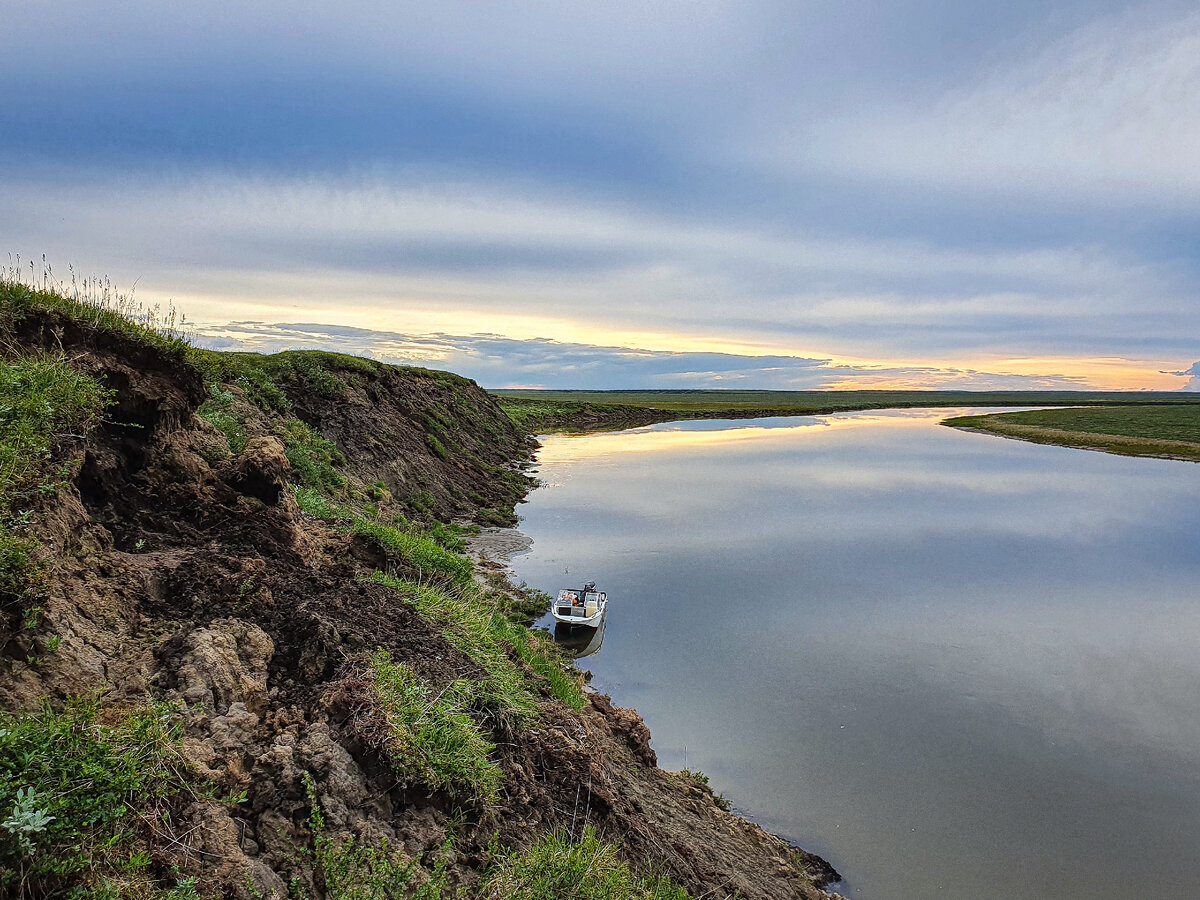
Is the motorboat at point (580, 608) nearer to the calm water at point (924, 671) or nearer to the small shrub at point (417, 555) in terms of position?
the calm water at point (924, 671)

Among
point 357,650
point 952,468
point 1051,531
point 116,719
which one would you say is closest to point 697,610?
point 357,650

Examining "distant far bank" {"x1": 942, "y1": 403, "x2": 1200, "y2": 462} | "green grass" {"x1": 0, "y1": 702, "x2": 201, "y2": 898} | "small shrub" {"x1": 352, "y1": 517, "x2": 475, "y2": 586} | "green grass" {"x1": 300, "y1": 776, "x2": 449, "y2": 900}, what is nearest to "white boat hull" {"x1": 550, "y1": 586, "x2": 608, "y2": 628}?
"small shrub" {"x1": 352, "y1": 517, "x2": 475, "y2": 586}

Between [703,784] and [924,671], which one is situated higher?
[924,671]

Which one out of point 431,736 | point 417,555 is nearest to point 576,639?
point 417,555

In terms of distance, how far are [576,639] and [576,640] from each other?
0.03m

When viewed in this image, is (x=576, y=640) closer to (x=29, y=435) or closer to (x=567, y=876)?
(x=567, y=876)

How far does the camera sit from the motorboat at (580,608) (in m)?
15.4

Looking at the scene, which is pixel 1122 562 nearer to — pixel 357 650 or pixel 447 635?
pixel 447 635

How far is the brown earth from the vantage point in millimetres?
4574

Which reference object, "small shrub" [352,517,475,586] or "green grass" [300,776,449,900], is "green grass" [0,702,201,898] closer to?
"green grass" [300,776,449,900]

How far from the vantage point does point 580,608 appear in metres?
15.5

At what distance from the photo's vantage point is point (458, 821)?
546 centimetres

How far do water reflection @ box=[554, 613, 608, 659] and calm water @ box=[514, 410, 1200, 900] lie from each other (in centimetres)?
30

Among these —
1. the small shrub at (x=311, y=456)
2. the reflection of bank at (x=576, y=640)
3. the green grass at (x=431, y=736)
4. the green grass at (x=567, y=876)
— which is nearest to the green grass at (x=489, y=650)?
the green grass at (x=431, y=736)
